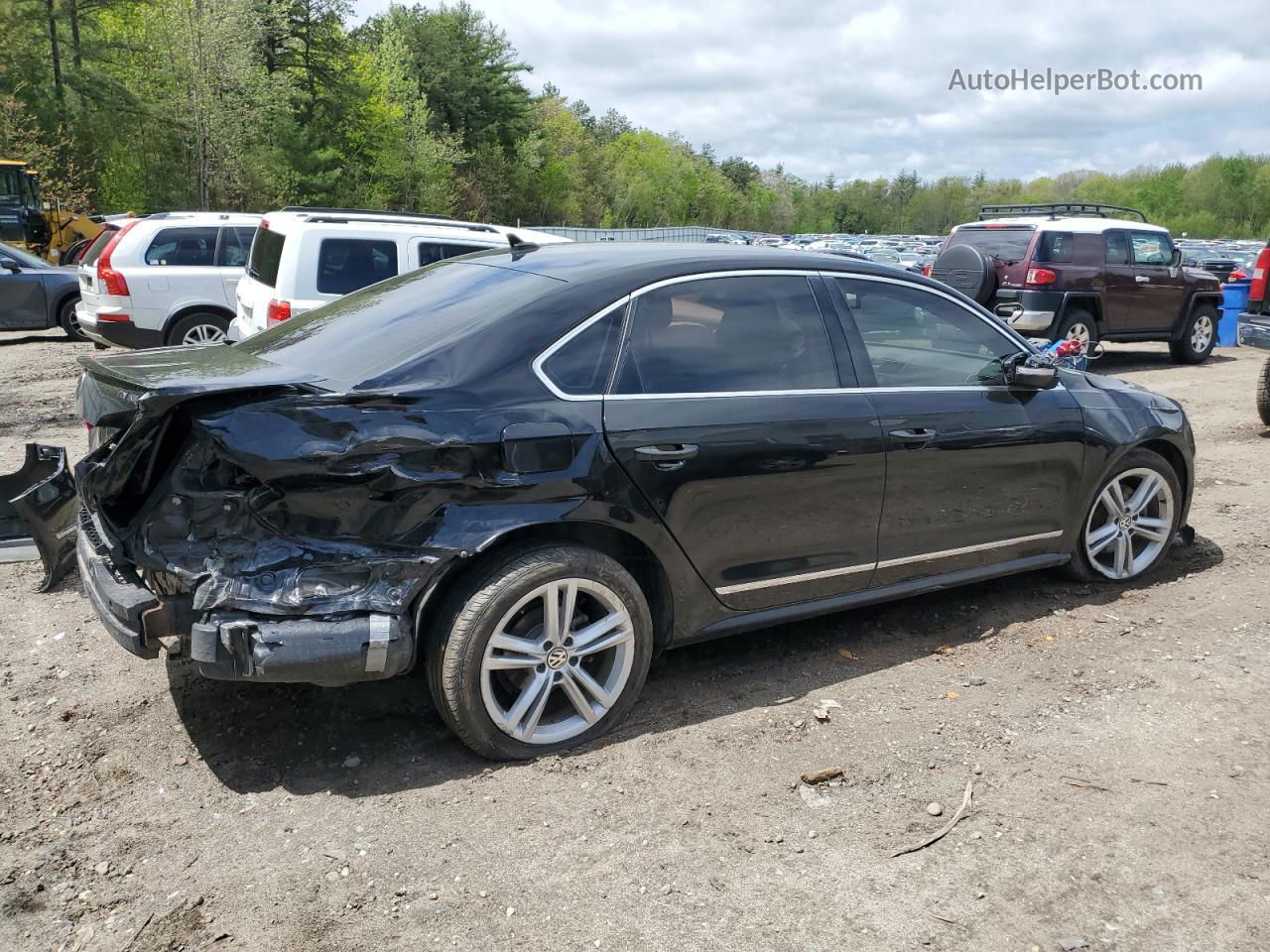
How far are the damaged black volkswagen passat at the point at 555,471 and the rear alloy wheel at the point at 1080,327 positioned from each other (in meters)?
9.26

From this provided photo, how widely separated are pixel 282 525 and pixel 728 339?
70.0 inches

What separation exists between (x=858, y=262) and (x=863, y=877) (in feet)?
8.53

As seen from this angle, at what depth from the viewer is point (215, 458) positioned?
10.6ft

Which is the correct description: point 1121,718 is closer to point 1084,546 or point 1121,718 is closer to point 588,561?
point 1084,546

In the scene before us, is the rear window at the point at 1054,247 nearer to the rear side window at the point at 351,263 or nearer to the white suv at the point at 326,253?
the white suv at the point at 326,253

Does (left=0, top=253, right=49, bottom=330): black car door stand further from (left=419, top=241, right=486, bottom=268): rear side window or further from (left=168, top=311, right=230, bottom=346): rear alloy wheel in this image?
(left=419, top=241, right=486, bottom=268): rear side window

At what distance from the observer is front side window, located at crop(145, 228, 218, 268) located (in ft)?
39.0

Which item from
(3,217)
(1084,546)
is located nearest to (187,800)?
(1084,546)

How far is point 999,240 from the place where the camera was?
1362 cm

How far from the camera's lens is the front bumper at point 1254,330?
30.3 ft

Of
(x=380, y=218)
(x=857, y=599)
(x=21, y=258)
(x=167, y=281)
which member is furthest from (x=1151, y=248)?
(x=21, y=258)

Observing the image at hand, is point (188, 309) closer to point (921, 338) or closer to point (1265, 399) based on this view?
point (921, 338)

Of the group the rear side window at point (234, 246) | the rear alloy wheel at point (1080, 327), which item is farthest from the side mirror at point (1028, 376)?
the rear side window at point (234, 246)

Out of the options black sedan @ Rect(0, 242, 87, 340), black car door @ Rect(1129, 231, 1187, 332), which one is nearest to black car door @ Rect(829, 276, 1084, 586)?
black car door @ Rect(1129, 231, 1187, 332)
